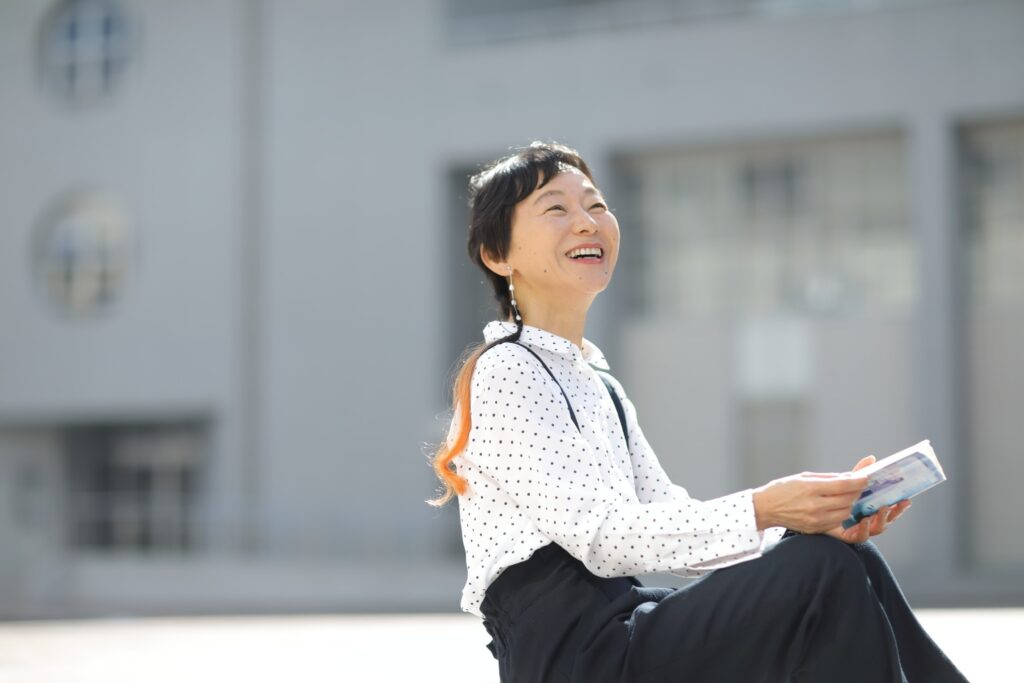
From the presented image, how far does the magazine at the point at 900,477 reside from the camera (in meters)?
2.95

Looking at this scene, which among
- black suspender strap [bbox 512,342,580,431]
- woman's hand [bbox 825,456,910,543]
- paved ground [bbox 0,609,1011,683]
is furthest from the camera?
paved ground [bbox 0,609,1011,683]

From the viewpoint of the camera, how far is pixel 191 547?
27.5 metres

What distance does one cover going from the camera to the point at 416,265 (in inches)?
1005

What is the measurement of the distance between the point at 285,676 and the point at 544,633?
11.0ft

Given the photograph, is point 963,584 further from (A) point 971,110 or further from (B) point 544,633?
(B) point 544,633

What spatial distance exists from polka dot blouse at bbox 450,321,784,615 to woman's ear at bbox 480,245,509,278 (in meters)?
0.15

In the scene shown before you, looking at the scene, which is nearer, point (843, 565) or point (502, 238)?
point (843, 565)

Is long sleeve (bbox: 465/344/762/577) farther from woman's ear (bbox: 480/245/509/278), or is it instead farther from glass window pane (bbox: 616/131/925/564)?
glass window pane (bbox: 616/131/925/564)

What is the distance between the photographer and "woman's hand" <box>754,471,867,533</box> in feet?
9.30

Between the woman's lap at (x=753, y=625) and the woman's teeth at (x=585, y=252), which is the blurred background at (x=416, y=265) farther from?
the woman's lap at (x=753, y=625)

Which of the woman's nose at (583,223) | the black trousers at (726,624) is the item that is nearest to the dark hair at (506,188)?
the woman's nose at (583,223)

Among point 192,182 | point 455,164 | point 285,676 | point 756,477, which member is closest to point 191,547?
point 192,182

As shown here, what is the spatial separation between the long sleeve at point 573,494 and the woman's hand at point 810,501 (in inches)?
1.9

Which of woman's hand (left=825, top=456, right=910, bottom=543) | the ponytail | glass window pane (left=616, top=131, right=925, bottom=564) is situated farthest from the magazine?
glass window pane (left=616, top=131, right=925, bottom=564)
